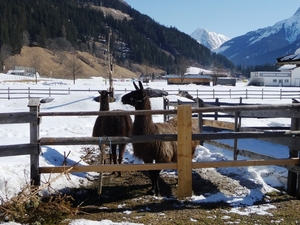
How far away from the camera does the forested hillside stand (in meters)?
108

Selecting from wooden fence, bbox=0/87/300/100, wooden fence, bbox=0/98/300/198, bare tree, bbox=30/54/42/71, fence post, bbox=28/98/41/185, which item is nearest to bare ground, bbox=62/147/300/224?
wooden fence, bbox=0/98/300/198

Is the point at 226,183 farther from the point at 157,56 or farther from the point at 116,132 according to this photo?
the point at 157,56

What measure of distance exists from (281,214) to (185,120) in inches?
72.0

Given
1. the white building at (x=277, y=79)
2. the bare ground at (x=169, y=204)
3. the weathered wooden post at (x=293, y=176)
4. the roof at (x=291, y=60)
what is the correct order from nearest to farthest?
the bare ground at (x=169, y=204)
the weathered wooden post at (x=293, y=176)
the roof at (x=291, y=60)
the white building at (x=277, y=79)

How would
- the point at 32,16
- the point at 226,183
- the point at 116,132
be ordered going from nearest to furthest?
the point at 226,183, the point at 116,132, the point at 32,16

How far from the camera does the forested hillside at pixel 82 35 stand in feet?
354

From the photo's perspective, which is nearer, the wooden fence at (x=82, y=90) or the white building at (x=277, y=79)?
the wooden fence at (x=82, y=90)

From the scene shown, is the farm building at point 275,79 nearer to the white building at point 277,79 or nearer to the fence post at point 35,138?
the white building at point 277,79

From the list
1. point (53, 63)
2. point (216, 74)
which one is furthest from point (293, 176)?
point (53, 63)

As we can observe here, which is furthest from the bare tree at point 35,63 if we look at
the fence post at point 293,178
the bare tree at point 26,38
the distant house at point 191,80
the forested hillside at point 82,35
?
the fence post at point 293,178

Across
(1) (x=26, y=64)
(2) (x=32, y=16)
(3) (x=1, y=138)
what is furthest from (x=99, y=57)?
(3) (x=1, y=138)

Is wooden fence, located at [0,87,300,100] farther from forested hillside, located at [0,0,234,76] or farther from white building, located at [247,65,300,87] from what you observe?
white building, located at [247,65,300,87]

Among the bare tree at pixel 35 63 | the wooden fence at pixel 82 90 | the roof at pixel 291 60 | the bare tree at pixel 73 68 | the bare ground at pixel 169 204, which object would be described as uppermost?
the bare tree at pixel 35 63

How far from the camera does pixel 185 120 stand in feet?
16.0
